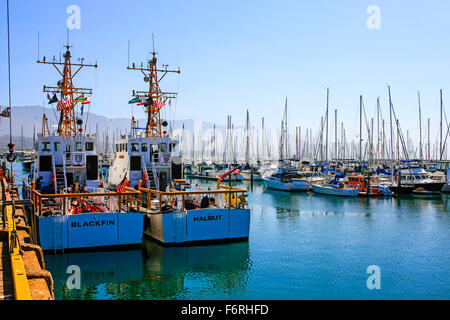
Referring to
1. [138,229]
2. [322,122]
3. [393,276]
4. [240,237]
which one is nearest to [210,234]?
[240,237]

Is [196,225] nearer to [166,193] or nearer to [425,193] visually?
[166,193]

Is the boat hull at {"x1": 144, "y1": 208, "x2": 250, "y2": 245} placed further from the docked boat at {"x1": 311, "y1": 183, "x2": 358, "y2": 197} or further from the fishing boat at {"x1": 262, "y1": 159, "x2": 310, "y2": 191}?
the fishing boat at {"x1": 262, "y1": 159, "x2": 310, "y2": 191}

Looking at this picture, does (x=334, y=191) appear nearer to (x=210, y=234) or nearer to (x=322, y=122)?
(x=322, y=122)

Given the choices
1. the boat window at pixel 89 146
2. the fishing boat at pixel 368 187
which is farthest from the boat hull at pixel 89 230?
the fishing boat at pixel 368 187

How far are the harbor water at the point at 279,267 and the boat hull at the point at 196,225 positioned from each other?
513 mm

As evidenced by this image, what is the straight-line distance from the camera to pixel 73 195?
19000mm

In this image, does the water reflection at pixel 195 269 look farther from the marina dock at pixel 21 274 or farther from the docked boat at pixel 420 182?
the docked boat at pixel 420 182

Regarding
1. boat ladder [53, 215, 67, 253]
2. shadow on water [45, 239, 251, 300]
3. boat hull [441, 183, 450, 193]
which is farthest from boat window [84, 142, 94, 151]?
boat hull [441, 183, 450, 193]

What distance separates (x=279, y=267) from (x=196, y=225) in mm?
4845

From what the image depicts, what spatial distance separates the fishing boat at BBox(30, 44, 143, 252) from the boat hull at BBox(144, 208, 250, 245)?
50.3 inches

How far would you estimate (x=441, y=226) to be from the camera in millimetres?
31734

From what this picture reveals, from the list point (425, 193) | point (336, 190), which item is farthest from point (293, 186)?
point (425, 193)

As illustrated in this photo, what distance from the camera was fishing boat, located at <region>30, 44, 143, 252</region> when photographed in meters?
19.0

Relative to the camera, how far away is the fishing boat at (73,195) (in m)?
19.0
